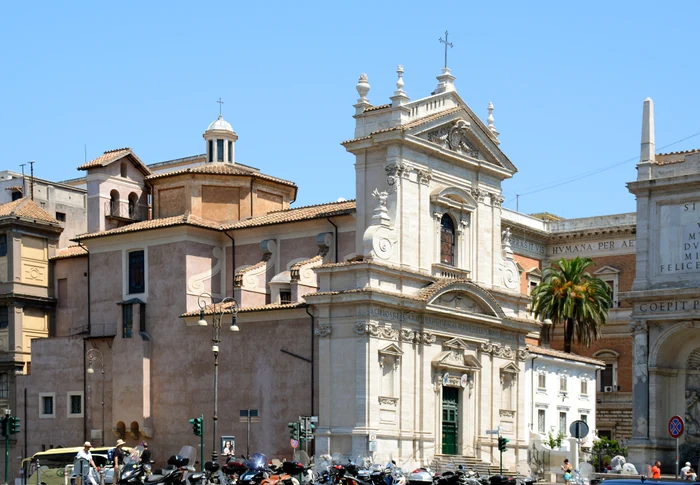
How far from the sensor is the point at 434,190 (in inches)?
2144

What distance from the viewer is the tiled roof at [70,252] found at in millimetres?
62853

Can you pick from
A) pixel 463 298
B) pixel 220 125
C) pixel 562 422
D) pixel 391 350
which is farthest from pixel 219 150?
pixel 562 422

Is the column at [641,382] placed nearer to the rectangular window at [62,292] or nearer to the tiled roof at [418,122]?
the tiled roof at [418,122]

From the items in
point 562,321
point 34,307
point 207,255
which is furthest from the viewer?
point 562,321

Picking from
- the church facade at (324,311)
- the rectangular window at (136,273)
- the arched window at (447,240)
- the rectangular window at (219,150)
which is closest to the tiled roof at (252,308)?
the church facade at (324,311)

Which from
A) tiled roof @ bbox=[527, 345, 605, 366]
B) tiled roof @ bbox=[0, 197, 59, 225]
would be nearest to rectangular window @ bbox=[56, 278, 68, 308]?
tiled roof @ bbox=[0, 197, 59, 225]

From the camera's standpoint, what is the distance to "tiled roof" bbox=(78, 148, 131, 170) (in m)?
65.8

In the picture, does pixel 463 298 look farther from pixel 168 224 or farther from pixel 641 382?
pixel 168 224

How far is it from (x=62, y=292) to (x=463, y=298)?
2142 centimetres

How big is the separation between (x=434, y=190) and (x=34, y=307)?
2201 centimetres

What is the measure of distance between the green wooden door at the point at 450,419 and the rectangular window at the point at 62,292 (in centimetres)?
2082

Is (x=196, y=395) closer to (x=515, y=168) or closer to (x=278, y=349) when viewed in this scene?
(x=278, y=349)

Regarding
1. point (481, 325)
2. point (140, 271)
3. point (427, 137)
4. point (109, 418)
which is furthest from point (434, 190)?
point (109, 418)

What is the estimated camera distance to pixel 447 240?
55.7m
